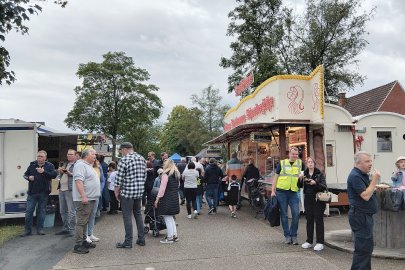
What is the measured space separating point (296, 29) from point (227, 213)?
21860mm

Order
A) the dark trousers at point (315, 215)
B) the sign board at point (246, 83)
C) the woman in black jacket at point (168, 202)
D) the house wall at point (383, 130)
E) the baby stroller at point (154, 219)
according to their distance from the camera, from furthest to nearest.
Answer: the sign board at point (246, 83)
the house wall at point (383, 130)
the baby stroller at point (154, 219)
the woman in black jacket at point (168, 202)
the dark trousers at point (315, 215)

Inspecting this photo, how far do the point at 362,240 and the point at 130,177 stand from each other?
4.24m

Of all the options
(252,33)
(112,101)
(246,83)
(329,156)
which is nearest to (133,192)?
(329,156)

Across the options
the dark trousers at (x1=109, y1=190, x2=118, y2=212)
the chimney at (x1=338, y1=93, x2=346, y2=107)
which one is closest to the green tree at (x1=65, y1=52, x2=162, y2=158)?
the chimney at (x1=338, y1=93, x2=346, y2=107)

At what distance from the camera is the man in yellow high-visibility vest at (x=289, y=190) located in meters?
8.02

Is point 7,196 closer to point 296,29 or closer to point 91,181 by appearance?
point 91,181

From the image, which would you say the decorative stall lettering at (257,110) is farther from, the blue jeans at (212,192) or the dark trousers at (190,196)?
the dark trousers at (190,196)

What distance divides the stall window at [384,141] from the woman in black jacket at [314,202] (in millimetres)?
7453

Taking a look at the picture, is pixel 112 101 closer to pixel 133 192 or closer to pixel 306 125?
pixel 306 125

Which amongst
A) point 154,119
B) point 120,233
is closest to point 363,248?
point 120,233

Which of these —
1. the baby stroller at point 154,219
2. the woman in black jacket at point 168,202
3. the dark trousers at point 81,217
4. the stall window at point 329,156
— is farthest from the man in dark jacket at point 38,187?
the stall window at point 329,156

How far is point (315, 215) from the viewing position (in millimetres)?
7598

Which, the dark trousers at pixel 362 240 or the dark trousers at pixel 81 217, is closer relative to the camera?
the dark trousers at pixel 362 240

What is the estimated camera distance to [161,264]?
Answer: 264 inches
